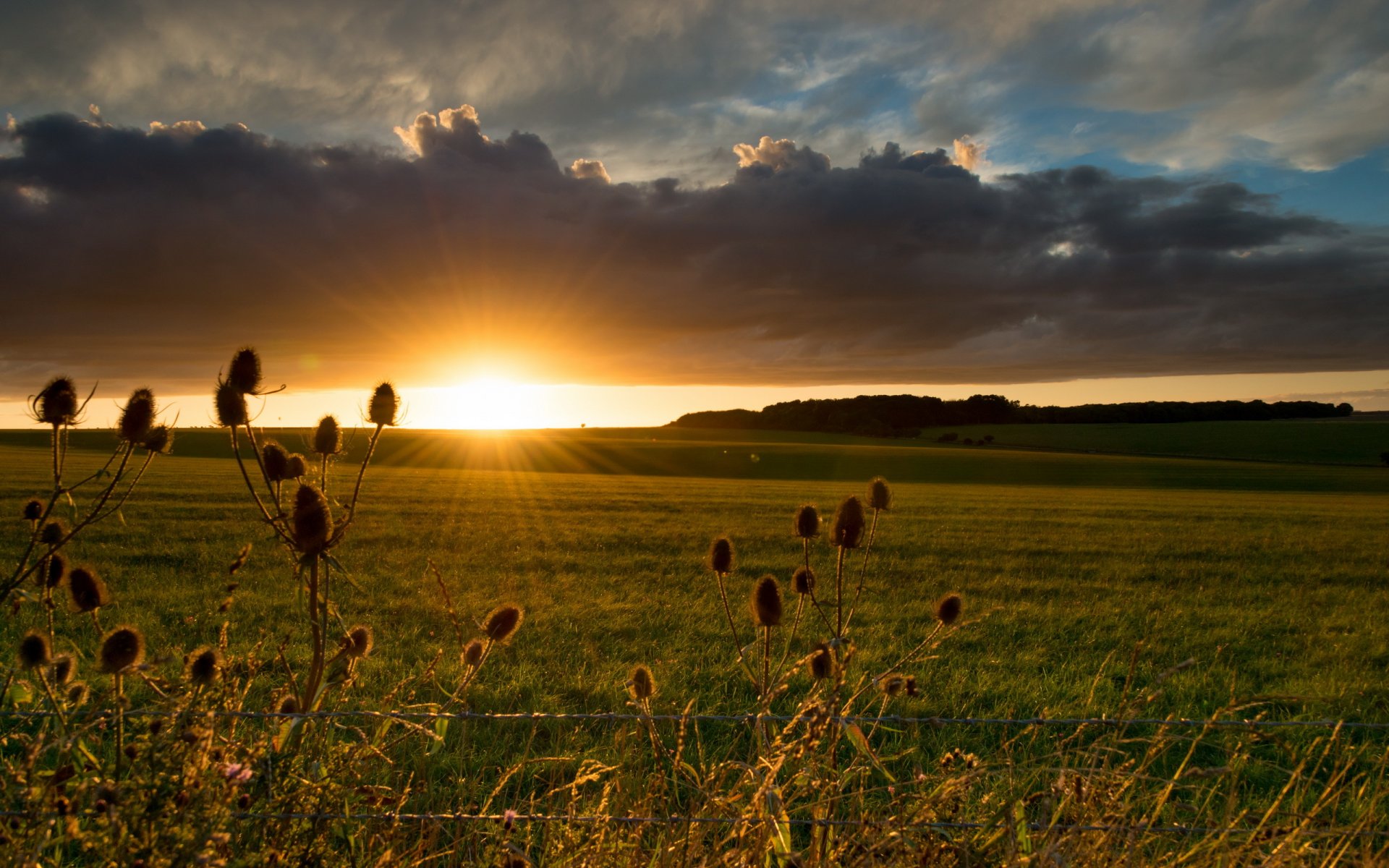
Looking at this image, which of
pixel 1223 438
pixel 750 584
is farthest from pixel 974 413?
pixel 750 584

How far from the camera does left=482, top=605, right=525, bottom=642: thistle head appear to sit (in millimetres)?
2830

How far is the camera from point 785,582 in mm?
12078

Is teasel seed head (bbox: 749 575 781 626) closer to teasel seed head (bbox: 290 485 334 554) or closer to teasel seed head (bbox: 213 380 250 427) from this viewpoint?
teasel seed head (bbox: 290 485 334 554)

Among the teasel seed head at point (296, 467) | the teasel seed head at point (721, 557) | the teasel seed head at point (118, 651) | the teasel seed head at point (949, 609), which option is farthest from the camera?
the teasel seed head at point (721, 557)

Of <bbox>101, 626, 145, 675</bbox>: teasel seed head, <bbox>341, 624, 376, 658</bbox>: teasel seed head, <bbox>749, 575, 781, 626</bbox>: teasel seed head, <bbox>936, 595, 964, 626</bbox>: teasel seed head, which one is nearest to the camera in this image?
<bbox>101, 626, 145, 675</bbox>: teasel seed head

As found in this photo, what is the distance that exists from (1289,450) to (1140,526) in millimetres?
56106

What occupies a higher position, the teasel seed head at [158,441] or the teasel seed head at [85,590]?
the teasel seed head at [158,441]

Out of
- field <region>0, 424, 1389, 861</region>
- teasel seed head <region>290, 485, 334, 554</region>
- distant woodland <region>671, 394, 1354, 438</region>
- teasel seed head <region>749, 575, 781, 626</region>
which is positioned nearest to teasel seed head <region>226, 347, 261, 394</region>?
teasel seed head <region>290, 485, 334, 554</region>

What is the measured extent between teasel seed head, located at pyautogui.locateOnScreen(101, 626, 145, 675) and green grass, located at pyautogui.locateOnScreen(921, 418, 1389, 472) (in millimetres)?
68974

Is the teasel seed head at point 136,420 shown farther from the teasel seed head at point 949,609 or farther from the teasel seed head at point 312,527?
the teasel seed head at point 949,609

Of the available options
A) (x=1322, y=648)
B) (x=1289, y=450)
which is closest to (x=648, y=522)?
(x=1322, y=648)

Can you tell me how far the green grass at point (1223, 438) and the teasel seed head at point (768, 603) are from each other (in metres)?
67.3

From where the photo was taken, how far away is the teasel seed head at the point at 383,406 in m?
3.03

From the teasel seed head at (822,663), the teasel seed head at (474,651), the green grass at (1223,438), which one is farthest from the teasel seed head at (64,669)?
the green grass at (1223,438)
